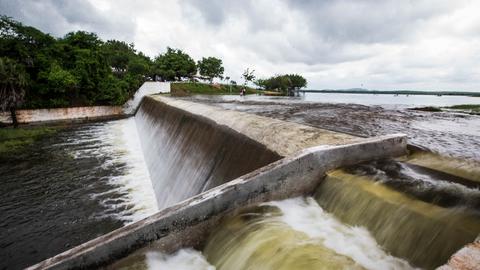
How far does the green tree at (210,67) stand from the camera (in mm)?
82919

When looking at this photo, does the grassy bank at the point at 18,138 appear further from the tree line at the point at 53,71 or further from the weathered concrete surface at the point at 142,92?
the weathered concrete surface at the point at 142,92

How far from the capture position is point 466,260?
2217mm

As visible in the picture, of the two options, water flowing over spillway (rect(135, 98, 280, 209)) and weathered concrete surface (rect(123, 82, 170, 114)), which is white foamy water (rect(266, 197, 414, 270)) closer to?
water flowing over spillway (rect(135, 98, 280, 209))

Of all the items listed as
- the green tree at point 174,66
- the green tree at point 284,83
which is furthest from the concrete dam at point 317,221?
the green tree at point 284,83

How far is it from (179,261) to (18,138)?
20.3 m

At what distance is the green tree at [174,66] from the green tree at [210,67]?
8483 mm

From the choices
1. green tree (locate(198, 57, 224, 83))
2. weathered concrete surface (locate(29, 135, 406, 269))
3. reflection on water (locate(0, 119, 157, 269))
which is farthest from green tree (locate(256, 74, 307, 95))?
weathered concrete surface (locate(29, 135, 406, 269))

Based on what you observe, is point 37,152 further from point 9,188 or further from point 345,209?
point 345,209

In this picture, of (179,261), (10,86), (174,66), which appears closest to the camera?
(179,261)

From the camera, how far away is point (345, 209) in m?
4.14

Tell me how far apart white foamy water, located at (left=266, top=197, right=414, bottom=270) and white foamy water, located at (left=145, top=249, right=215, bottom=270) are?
1.30 meters

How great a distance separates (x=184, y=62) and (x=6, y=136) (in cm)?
5599

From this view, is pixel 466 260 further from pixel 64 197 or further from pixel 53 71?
pixel 53 71

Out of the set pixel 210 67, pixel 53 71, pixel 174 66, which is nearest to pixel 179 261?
pixel 53 71
